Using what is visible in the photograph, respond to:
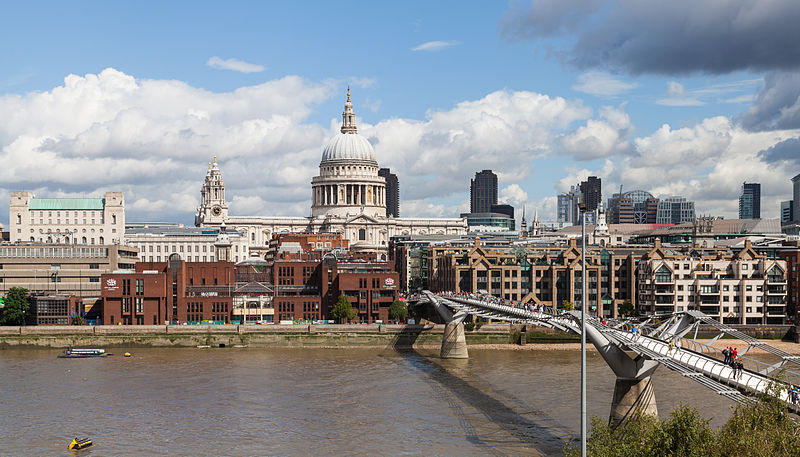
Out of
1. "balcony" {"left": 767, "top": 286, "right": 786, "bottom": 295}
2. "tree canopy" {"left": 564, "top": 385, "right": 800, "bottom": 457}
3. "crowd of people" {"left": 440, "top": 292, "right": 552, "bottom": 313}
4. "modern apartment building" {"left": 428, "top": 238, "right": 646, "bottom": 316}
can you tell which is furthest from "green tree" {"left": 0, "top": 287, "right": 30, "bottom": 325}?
"tree canopy" {"left": 564, "top": 385, "right": 800, "bottom": 457}

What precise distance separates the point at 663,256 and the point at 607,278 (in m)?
6.77

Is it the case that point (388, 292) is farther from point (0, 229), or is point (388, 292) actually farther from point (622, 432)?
point (0, 229)

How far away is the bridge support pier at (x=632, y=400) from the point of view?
38.8 metres

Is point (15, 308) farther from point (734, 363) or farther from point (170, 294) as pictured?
point (734, 363)

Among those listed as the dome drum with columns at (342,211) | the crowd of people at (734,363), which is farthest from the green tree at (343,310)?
the dome drum with columns at (342,211)

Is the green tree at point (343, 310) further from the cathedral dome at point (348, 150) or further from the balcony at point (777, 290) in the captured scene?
the cathedral dome at point (348, 150)

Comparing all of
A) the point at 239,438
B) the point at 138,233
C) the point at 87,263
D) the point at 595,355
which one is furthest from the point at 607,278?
the point at 138,233

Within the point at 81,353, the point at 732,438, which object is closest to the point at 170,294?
the point at 81,353

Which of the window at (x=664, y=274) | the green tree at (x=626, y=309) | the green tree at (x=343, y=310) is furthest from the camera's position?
the green tree at (x=626, y=309)

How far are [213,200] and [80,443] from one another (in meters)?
149

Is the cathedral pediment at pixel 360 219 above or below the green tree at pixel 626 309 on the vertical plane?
above

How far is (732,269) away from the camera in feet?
312

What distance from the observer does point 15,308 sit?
86875 millimetres

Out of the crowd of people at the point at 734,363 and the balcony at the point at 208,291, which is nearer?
the crowd of people at the point at 734,363
